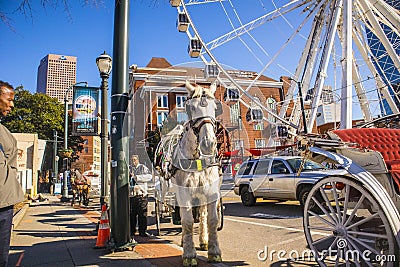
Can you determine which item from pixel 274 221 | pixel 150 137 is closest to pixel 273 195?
pixel 274 221

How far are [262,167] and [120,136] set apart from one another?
24.9ft

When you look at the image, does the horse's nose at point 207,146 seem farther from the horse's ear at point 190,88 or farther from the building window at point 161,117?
the building window at point 161,117

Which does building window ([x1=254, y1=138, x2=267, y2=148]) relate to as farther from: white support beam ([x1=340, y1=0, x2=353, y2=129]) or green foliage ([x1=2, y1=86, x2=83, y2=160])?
green foliage ([x1=2, y1=86, x2=83, y2=160])

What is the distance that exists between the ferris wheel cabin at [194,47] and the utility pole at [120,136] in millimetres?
11935

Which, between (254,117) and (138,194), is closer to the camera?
(138,194)

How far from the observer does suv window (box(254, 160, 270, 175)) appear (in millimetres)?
11571

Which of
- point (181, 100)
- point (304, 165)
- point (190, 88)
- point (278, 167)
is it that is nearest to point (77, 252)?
point (181, 100)

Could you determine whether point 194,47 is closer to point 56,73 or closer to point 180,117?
point 180,117

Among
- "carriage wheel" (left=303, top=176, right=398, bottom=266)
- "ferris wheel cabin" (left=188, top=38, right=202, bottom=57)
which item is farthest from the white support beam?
"carriage wheel" (left=303, top=176, right=398, bottom=266)

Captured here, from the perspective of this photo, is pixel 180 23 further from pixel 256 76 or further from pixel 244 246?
pixel 244 246

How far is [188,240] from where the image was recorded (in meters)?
4.41

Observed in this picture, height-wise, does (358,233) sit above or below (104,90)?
below

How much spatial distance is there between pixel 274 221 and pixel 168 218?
126 inches

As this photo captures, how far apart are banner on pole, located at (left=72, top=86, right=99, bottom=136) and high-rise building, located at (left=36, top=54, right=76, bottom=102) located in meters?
25.9
